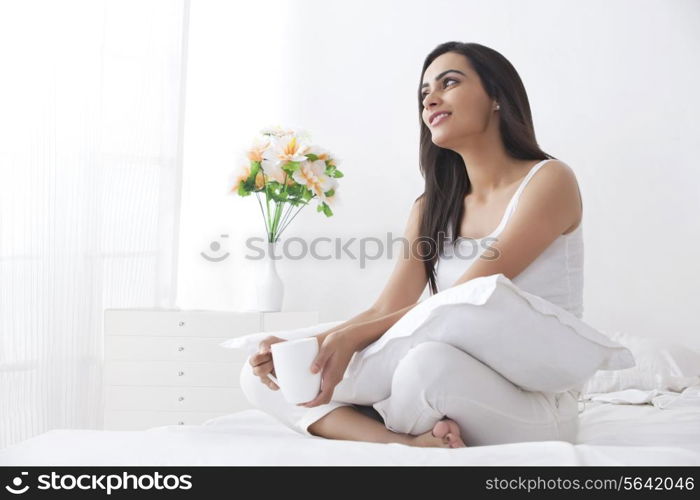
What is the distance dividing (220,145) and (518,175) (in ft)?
6.69

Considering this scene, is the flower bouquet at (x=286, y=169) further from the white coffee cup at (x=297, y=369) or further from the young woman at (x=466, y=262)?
the white coffee cup at (x=297, y=369)

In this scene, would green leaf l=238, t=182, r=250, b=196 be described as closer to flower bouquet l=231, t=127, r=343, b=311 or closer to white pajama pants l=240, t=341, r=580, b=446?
flower bouquet l=231, t=127, r=343, b=311

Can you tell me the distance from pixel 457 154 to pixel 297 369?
0.88 m

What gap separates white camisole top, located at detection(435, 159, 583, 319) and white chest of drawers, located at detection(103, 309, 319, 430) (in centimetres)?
137

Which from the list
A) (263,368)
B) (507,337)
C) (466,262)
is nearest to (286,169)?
(466,262)

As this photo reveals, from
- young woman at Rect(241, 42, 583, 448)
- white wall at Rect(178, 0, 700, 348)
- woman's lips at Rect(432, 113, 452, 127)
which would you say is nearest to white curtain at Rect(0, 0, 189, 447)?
white wall at Rect(178, 0, 700, 348)

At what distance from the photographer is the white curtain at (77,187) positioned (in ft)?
8.24

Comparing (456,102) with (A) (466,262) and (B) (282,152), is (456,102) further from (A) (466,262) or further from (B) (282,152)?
(B) (282,152)

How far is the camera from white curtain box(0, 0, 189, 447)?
2512mm

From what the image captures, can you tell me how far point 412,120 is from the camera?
333 centimetres

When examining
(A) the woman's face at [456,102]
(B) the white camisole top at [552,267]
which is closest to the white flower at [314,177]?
(A) the woman's face at [456,102]

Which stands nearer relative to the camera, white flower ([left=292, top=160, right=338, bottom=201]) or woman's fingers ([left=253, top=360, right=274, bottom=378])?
woman's fingers ([left=253, top=360, right=274, bottom=378])

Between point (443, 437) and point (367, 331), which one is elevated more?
point (367, 331)

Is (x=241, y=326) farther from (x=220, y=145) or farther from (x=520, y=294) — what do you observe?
(x=520, y=294)
